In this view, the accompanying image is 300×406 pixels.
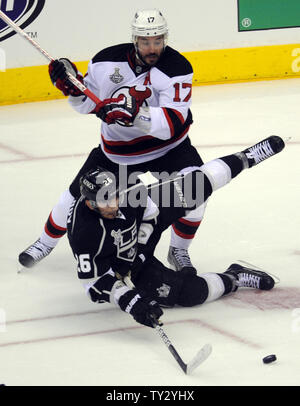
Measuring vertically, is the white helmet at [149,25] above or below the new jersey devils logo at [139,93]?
above

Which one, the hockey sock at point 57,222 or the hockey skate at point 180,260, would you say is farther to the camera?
the hockey sock at point 57,222

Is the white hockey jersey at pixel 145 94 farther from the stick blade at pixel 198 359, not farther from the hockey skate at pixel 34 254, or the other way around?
the stick blade at pixel 198 359

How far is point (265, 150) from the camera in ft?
13.8

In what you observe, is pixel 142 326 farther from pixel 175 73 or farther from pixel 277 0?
pixel 277 0

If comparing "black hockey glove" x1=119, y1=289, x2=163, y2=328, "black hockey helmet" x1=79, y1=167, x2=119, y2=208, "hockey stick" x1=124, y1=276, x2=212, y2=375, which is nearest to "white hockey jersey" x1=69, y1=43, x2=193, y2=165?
"black hockey helmet" x1=79, y1=167, x2=119, y2=208

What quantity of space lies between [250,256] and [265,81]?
14.5ft

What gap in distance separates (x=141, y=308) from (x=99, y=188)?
0.50 metres

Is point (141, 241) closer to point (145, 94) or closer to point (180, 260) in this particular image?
point (180, 260)

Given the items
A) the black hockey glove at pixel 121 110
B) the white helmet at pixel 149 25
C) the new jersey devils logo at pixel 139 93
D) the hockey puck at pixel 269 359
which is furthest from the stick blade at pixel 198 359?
the white helmet at pixel 149 25

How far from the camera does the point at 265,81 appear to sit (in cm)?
898

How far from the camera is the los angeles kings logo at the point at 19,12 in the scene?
26.0 ft

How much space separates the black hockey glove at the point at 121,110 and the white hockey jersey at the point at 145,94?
17cm
